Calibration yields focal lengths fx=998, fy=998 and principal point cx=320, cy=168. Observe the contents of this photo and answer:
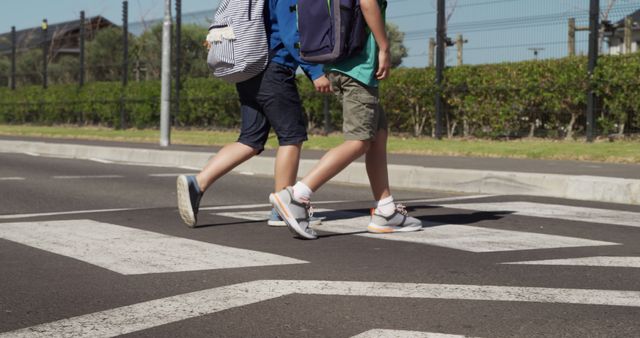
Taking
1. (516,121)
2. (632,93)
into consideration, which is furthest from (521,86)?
(632,93)

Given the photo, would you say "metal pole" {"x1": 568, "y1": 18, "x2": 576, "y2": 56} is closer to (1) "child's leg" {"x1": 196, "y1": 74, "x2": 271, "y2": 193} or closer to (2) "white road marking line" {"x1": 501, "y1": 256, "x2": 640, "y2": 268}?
(1) "child's leg" {"x1": 196, "y1": 74, "x2": 271, "y2": 193}

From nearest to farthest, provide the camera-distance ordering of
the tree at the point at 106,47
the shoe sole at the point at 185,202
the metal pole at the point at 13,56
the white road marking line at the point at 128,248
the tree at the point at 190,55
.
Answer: the white road marking line at the point at 128,248 → the shoe sole at the point at 185,202 → the tree at the point at 190,55 → the metal pole at the point at 13,56 → the tree at the point at 106,47

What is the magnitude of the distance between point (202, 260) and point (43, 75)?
2950cm

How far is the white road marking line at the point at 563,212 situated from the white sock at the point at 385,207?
1.47 meters

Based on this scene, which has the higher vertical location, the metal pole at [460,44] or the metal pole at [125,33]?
the metal pole at [125,33]

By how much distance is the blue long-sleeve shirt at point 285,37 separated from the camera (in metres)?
5.95

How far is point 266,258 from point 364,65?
1462 mm

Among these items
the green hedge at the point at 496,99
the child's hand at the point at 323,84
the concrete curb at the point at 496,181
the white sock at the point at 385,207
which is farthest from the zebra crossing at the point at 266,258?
the green hedge at the point at 496,99

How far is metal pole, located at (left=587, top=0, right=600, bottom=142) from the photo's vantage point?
15.7m

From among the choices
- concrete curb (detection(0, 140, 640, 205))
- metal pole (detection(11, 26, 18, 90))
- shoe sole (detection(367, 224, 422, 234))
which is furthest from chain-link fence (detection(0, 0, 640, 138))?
Result: metal pole (detection(11, 26, 18, 90))

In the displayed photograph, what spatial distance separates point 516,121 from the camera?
688 inches

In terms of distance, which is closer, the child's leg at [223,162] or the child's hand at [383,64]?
the child's hand at [383,64]

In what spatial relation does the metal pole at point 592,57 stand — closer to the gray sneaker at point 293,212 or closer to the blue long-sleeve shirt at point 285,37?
the blue long-sleeve shirt at point 285,37

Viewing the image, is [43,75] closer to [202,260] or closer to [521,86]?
[521,86]
